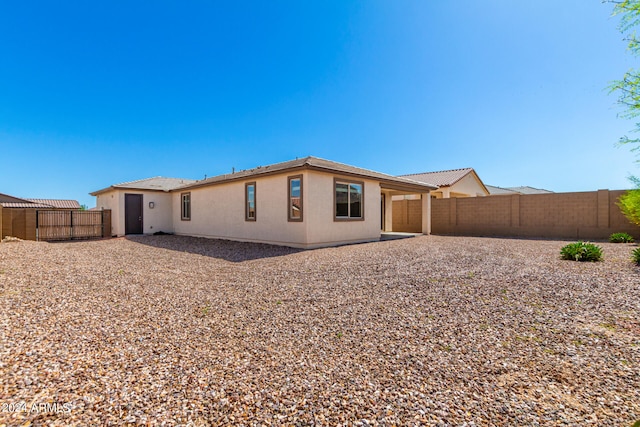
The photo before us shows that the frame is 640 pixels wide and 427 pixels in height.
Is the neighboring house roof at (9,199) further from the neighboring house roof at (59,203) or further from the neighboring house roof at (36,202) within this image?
the neighboring house roof at (59,203)

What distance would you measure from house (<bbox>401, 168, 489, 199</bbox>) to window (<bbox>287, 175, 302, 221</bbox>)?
42.1 ft

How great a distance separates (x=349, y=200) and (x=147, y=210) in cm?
1197

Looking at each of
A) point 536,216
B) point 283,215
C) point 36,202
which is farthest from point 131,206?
point 36,202

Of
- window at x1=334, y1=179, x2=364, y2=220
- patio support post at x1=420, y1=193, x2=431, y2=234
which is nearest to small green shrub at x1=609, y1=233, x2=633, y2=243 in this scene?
patio support post at x1=420, y1=193, x2=431, y2=234

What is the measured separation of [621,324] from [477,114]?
11031 mm

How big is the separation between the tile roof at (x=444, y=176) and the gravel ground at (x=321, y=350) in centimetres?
1524

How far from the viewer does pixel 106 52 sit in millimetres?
11445

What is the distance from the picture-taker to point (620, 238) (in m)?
11.0

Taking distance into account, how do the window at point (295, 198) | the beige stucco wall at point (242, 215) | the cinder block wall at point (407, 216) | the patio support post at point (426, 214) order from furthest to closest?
1. the cinder block wall at point (407, 216)
2. the patio support post at point (426, 214)
3. the beige stucco wall at point (242, 215)
4. the window at point (295, 198)

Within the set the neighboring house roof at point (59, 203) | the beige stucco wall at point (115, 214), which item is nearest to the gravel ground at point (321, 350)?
the beige stucco wall at point (115, 214)

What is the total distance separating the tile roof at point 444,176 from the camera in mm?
20058

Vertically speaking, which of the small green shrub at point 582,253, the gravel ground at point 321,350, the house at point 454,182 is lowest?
the gravel ground at point 321,350

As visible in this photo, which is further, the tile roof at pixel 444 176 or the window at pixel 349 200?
the tile roof at pixel 444 176

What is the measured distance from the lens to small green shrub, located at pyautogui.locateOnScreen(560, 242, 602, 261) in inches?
275
